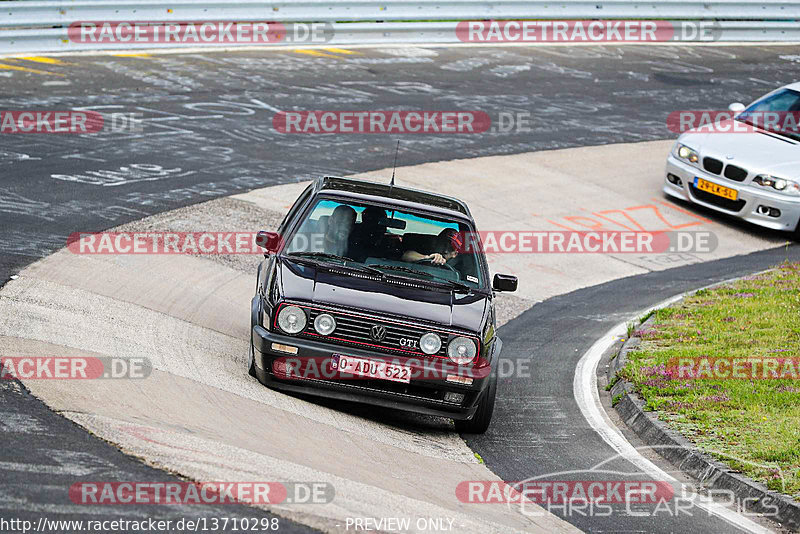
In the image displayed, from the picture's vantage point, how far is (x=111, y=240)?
11695 millimetres

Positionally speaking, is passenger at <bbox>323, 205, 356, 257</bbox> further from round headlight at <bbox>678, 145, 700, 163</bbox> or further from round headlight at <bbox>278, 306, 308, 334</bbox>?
round headlight at <bbox>678, 145, 700, 163</bbox>

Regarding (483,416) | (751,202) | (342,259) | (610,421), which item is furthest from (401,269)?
(751,202)

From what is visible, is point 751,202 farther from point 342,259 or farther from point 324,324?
point 324,324

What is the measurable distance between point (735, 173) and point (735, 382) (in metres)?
6.65

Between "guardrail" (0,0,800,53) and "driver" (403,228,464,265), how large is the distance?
13.0 metres

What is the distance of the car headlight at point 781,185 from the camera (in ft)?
49.7

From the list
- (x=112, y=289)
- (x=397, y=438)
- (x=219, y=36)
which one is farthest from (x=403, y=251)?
(x=219, y=36)

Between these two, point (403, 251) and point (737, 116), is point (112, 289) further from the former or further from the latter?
point (737, 116)

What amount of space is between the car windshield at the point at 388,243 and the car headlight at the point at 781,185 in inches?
307

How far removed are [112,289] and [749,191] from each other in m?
9.40

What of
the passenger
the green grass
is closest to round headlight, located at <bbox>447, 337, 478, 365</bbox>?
the passenger

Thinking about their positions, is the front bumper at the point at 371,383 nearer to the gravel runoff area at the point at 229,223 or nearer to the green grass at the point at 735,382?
the green grass at the point at 735,382

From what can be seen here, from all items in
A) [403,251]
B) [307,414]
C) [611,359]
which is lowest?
[611,359]

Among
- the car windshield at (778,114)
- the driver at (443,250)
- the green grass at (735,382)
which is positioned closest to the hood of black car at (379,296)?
the driver at (443,250)
